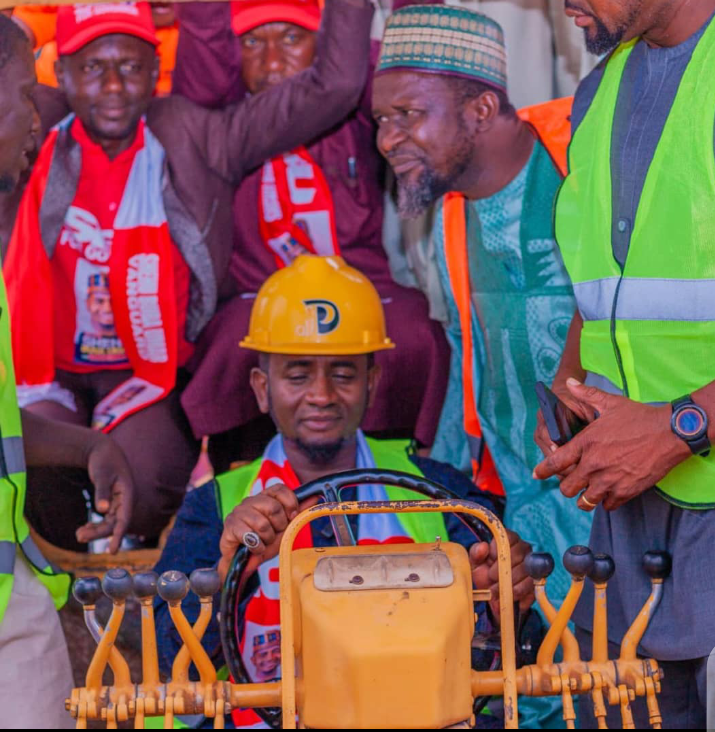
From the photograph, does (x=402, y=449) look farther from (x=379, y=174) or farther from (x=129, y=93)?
(x=129, y=93)

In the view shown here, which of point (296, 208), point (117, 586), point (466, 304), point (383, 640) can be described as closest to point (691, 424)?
point (383, 640)

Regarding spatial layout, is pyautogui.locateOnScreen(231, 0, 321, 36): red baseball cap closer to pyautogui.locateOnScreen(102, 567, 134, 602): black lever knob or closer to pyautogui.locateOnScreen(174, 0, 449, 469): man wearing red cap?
pyautogui.locateOnScreen(174, 0, 449, 469): man wearing red cap

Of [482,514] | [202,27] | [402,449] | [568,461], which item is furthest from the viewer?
[202,27]

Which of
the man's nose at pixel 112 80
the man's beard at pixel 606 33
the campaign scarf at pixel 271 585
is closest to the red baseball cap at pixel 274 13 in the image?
the man's nose at pixel 112 80

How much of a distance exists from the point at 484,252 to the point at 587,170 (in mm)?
937

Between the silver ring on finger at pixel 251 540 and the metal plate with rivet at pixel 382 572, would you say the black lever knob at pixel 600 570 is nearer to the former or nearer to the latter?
the metal plate with rivet at pixel 382 572

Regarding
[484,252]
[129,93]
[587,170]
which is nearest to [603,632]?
[587,170]

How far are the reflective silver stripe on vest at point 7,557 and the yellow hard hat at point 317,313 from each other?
2.98ft

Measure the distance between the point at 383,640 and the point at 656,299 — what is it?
1.02 m

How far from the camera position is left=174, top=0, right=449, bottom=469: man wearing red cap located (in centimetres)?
349

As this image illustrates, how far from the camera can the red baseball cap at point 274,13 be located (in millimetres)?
3391

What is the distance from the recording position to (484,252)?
3.36 metres

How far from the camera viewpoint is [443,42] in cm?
327

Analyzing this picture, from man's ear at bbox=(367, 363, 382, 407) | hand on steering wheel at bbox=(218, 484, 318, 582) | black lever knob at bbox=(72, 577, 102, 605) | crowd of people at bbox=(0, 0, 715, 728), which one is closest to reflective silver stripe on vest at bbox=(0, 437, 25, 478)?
crowd of people at bbox=(0, 0, 715, 728)
